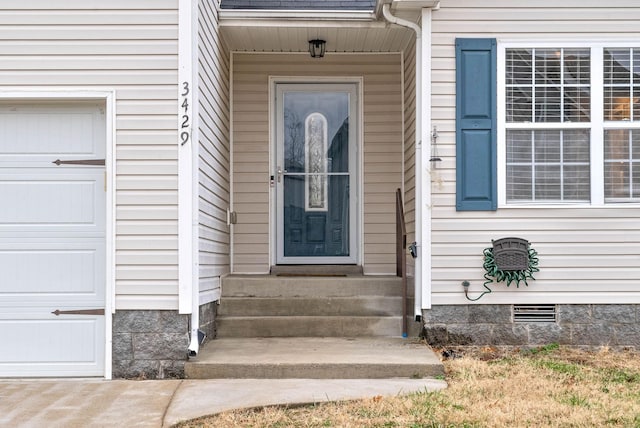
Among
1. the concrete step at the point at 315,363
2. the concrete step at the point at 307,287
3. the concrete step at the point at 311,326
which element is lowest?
the concrete step at the point at 315,363

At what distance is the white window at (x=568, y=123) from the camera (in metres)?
6.08

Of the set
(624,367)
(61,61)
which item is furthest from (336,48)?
(624,367)

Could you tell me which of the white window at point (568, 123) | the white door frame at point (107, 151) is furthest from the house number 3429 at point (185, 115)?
the white window at point (568, 123)

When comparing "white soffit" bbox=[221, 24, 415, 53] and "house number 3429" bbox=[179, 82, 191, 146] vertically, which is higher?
"white soffit" bbox=[221, 24, 415, 53]

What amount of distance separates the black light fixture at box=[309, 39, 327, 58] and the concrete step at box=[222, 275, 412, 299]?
7.16 feet

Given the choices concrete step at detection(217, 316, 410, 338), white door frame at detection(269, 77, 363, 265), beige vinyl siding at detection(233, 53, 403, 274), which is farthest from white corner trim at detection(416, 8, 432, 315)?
white door frame at detection(269, 77, 363, 265)

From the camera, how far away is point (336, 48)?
7.39 metres

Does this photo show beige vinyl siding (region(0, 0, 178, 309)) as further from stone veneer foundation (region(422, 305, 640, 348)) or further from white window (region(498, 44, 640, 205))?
white window (region(498, 44, 640, 205))

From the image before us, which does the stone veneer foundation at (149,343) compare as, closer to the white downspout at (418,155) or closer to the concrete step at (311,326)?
the concrete step at (311,326)

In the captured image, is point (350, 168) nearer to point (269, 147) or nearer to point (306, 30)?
point (269, 147)

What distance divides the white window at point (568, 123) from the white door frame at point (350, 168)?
189 cm

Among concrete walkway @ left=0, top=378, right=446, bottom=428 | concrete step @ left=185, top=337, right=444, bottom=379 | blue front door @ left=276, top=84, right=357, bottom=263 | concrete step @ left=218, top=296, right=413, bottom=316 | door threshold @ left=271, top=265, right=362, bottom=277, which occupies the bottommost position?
concrete walkway @ left=0, top=378, right=446, bottom=428

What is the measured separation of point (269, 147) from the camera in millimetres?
7527

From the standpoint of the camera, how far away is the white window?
6082 millimetres
